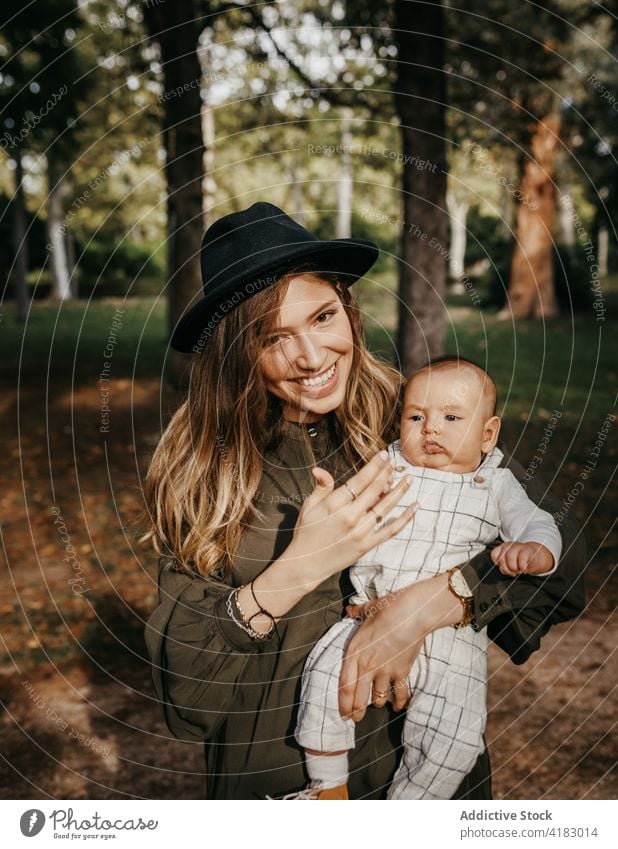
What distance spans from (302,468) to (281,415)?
170 millimetres

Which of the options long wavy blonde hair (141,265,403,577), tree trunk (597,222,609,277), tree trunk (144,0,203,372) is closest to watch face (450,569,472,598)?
long wavy blonde hair (141,265,403,577)

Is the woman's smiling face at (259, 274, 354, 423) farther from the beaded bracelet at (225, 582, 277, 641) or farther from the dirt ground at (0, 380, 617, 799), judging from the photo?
the dirt ground at (0, 380, 617, 799)

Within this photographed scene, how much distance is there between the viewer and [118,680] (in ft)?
18.0

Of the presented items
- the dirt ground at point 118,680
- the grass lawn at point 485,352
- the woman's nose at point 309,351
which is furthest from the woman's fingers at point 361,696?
the grass lawn at point 485,352

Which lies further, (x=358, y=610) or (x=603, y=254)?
(x=603, y=254)

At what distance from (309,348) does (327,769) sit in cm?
113

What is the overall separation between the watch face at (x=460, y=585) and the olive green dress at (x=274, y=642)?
0.8 inches

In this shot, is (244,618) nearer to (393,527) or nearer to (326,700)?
(326,700)

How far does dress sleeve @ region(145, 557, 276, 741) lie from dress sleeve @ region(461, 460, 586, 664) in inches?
23.5

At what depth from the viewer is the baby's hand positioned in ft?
6.46

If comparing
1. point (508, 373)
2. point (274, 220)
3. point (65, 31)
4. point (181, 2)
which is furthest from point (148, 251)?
point (274, 220)

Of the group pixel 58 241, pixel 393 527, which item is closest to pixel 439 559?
pixel 393 527

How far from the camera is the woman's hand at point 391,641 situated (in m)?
1.98
